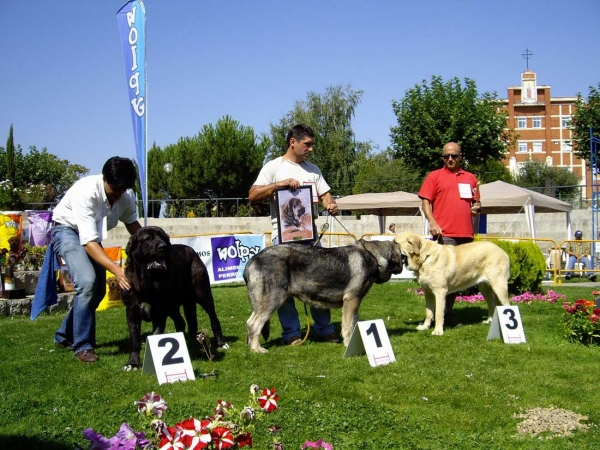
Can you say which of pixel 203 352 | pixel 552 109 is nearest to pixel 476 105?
pixel 203 352

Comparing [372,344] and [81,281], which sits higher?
[81,281]

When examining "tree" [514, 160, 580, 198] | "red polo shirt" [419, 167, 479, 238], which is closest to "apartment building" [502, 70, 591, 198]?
"tree" [514, 160, 580, 198]

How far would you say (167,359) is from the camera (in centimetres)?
481

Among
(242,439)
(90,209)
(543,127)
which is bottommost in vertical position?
(242,439)

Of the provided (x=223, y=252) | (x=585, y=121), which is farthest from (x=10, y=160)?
(x=585, y=121)

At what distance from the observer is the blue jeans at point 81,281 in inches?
222

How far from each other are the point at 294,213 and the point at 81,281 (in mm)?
2250

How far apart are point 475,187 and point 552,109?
290 feet

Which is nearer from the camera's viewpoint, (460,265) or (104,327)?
(460,265)

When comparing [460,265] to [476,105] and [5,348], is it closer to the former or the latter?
[5,348]

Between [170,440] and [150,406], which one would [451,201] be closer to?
[150,406]

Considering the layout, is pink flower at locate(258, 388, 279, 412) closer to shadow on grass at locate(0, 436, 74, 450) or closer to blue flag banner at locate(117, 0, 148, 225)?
shadow on grass at locate(0, 436, 74, 450)

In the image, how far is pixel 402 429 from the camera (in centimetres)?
368

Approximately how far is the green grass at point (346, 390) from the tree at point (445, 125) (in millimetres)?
23618
